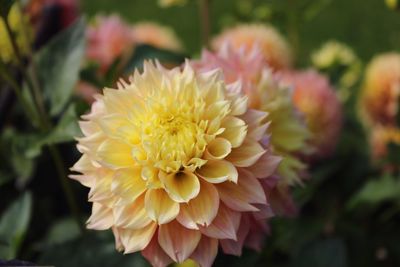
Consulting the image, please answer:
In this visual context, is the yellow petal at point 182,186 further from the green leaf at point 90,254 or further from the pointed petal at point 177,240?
the green leaf at point 90,254

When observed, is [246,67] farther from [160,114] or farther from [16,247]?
[16,247]

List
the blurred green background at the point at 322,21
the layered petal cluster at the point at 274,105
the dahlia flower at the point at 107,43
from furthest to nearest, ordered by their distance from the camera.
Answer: the blurred green background at the point at 322,21 < the dahlia flower at the point at 107,43 < the layered petal cluster at the point at 274,105

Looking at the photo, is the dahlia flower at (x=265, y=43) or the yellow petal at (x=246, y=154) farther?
the dahlia flower at (x=265, y=43)

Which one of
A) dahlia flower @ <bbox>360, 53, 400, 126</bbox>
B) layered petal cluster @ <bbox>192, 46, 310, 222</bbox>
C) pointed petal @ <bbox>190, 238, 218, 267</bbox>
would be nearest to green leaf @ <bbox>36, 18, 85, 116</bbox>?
layered petal cluster @ <bbox>192, 46, 310, 222</bbox>

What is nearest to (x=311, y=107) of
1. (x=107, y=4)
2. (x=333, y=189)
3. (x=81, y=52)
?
→ (x=333, y=189)

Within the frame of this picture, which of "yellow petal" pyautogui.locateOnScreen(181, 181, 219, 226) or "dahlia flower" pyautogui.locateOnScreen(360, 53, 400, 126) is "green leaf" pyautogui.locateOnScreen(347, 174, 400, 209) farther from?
"yellow petal" pyautogui.locateOnScreen(181, 181, 219, 226)

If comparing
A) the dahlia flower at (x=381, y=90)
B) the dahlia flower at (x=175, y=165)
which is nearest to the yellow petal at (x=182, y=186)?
the dahlia flower at (x=175, y=165)

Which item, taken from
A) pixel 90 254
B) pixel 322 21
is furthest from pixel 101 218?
pixel 322 21
